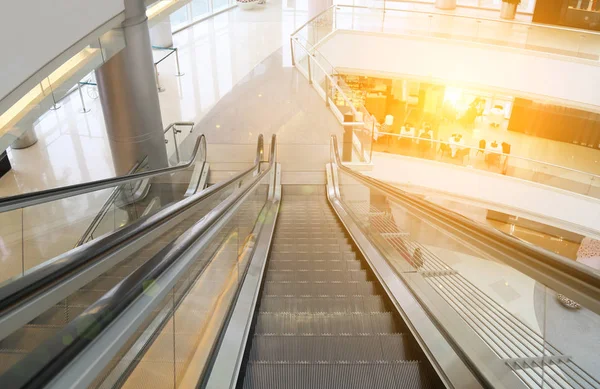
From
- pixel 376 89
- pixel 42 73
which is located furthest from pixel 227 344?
pixel 376 89

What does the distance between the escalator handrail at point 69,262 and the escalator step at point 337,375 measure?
0.83m

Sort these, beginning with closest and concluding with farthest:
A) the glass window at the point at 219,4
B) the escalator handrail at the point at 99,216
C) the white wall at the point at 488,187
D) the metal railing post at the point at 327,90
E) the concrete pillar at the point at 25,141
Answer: the escalator handrail at the point at 99,216
the concrete pillar at the point at 25,141
the metal railing post at the point at 327,90
the white wall at the point at 488,187
the glass window at the point at 219,4

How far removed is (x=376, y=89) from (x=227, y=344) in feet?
58.0

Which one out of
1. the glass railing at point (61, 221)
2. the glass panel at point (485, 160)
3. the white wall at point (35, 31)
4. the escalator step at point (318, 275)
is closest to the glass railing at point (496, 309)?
the escalator step at point (318, 275)

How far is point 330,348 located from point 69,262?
150cm

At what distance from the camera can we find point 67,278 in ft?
3.97

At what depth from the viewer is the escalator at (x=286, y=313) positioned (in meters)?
1.07

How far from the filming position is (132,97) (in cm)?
635

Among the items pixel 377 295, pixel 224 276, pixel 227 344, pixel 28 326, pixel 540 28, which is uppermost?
pixel 540 28

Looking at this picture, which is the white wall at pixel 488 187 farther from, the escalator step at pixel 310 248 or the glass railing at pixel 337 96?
the escalator step at pixel 310 248

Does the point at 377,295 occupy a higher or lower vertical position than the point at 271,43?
lower

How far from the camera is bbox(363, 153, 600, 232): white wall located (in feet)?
37.4

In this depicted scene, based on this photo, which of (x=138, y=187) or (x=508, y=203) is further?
(x=508, y=203)

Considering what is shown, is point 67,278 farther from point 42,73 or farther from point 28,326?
point 42,73
